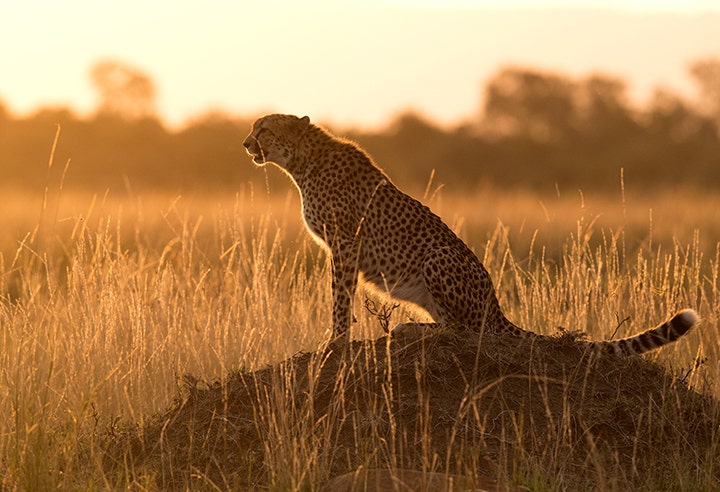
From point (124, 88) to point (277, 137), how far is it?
3709 centimetres

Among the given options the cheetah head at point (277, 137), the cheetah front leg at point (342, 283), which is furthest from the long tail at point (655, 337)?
the cheetah head at point (277, 137)

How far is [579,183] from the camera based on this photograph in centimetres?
3027

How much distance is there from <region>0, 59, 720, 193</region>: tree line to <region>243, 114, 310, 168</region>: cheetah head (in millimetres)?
A: 22799

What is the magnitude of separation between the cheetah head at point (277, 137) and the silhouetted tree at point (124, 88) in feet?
118

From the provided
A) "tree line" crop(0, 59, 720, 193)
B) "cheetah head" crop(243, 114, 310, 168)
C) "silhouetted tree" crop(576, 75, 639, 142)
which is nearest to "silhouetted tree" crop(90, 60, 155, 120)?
"tree line" crop(0, 59, 720, 193)

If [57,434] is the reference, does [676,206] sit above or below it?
above

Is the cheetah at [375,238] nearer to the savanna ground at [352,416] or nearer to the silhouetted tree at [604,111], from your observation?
the savanna ground at [352,416]

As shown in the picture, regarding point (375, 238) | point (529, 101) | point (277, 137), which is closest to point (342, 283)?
point (375, 238)

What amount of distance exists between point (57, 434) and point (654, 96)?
107 feet

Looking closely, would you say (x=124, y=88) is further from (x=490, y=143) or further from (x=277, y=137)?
(x=277, y=137)

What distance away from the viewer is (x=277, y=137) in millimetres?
6477

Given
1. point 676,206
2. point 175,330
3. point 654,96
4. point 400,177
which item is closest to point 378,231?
point 175,330

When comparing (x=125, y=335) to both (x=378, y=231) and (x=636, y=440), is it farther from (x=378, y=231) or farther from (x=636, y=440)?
(x=636, y=440)

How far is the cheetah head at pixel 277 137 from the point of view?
6453mm
